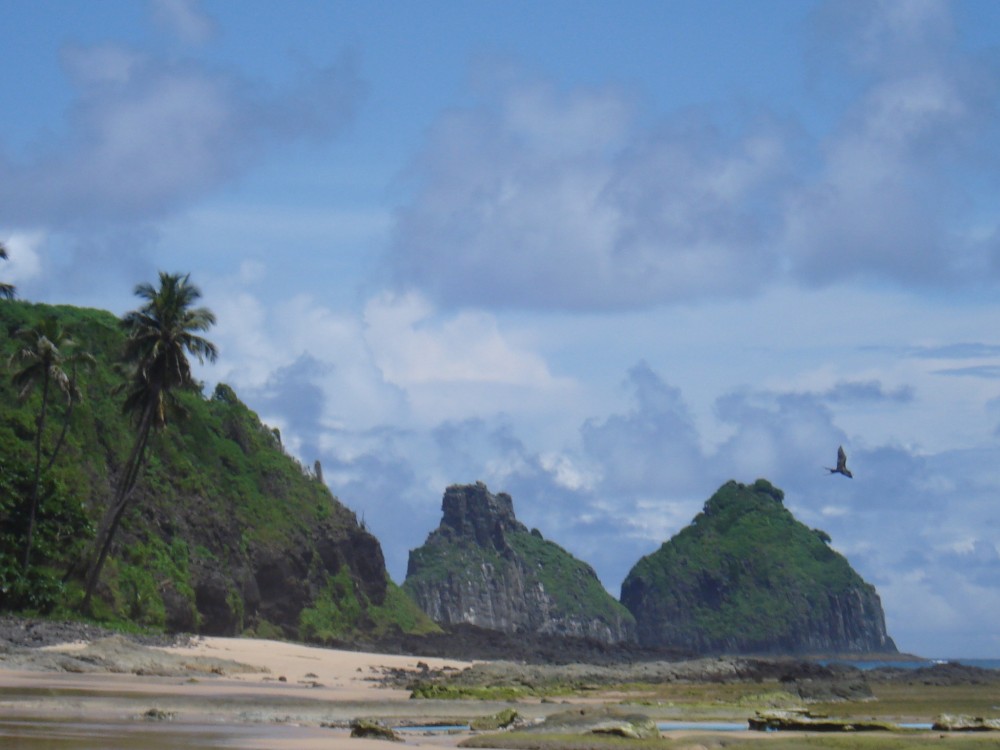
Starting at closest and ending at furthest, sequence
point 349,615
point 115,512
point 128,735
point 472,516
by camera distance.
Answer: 1. point 128,735
2. point 115,512
3. point 349,615
4. point 472,516

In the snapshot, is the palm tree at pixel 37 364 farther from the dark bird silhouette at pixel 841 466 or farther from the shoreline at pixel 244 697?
the dark bird silhouette at pixel 841 466

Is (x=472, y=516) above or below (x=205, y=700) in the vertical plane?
above

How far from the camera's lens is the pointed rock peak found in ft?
627

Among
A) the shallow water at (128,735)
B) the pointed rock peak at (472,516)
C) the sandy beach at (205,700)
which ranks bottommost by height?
the shallow water at (128,735)

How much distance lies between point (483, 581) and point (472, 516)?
599 inches

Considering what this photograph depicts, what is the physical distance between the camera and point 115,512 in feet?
180

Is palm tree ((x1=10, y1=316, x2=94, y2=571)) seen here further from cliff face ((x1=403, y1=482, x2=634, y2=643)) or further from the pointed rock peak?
the pointed rock peak

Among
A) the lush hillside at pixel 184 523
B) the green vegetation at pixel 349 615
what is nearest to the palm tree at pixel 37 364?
the lush hillside at pixel 184 523

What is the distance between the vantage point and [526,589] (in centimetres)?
19362

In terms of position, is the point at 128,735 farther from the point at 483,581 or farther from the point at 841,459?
the point at 483,581

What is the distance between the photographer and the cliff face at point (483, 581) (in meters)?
176

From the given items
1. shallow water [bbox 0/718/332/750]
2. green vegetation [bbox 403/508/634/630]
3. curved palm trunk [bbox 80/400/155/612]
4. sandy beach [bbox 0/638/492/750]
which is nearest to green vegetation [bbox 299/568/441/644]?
curved palm trunk [bbox 80/400/155/612]

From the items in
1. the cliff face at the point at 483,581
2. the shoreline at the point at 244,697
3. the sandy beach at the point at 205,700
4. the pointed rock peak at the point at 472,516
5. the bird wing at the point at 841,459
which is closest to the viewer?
the sandy beach at the point at 205,700

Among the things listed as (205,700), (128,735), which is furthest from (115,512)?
(128,735)
